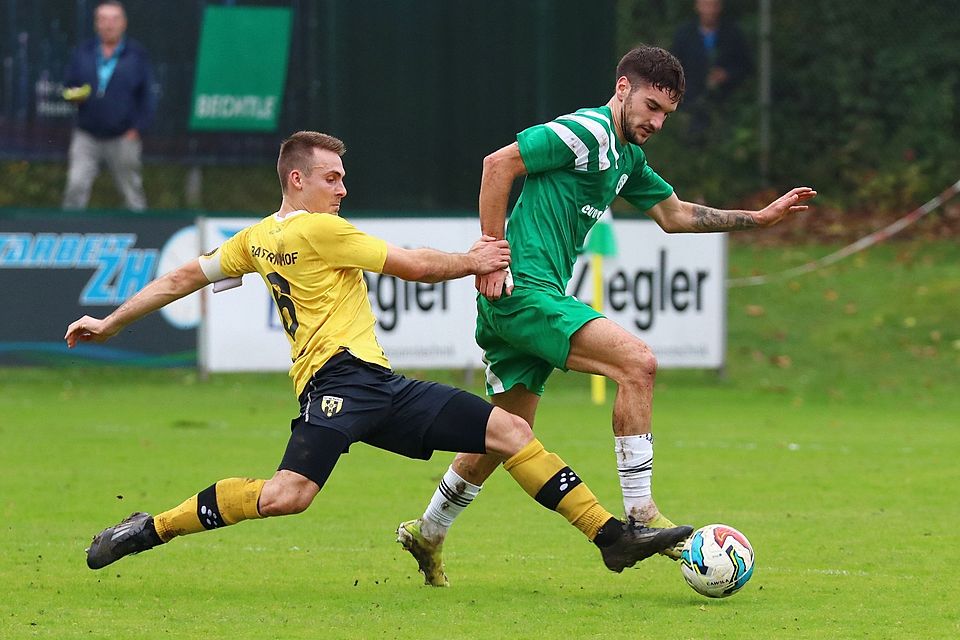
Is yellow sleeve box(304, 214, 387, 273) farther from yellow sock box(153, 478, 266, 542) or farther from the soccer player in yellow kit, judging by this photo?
yellow sock box(153, 478, 266, 542)

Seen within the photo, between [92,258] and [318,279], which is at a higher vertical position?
[318,279]

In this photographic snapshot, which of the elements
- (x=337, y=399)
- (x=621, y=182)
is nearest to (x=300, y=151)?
(x=337, y=399)

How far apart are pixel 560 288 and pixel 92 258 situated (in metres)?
8.83

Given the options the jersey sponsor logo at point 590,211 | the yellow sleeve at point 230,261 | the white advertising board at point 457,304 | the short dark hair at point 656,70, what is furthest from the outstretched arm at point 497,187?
the white advertising board at point 457,304

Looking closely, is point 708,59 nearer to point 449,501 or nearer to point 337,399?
point 449,501

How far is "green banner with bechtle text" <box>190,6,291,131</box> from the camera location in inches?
683

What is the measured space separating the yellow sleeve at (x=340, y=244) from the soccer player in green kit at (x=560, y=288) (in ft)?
1.74

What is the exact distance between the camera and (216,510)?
677 centimetres

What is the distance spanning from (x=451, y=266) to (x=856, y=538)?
2.86 meters

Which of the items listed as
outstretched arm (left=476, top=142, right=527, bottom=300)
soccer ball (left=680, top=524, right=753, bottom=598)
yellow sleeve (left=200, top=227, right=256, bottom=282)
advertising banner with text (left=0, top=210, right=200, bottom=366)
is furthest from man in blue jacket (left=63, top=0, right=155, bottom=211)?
soccer ball (left=680, top=524, right=753, bottom=598)

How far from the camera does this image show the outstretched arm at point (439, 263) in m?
6.68

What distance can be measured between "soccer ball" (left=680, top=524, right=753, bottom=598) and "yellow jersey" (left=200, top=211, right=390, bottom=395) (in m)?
1.47

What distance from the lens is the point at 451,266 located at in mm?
6703

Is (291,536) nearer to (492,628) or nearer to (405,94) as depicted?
(492,628)
